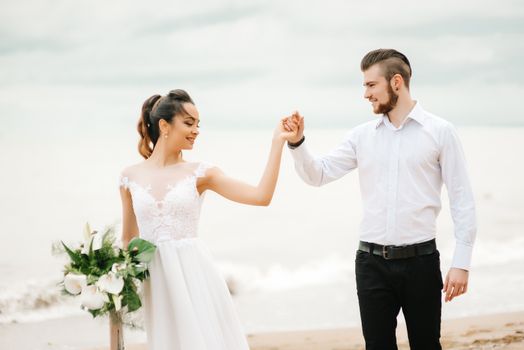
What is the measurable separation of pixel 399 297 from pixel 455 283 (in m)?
0.27

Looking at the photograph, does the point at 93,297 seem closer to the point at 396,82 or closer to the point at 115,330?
the point at 115,330

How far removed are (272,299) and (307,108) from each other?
603 inches

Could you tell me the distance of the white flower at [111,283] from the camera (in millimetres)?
3176

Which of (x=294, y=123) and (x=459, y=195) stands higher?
(x=294, y=123)

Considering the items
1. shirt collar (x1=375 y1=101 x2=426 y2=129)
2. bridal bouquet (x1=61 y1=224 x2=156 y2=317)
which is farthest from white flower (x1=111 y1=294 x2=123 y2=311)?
shirt collar (x1=375 y1=101 x2=426 y2=129)

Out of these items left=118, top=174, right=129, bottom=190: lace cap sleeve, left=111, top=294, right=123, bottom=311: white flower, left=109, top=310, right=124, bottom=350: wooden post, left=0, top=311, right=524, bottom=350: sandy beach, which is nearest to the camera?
left=111, top=294, right=123, bottom=311: white flower

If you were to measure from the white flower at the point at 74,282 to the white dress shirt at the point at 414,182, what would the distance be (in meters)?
1.32

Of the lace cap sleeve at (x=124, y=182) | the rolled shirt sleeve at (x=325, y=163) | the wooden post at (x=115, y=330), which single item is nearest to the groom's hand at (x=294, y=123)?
the rolled shirt sleeve at (x=325, y=163)

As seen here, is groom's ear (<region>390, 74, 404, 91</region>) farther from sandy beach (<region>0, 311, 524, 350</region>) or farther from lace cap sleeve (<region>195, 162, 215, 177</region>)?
sandy beach (<region>0, 311, 524, 350</region>)

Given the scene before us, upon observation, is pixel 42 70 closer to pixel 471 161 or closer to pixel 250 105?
pixel 250 105

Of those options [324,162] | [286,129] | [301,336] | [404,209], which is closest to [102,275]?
[286,129]

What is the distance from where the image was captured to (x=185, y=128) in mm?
3689

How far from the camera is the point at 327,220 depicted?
17141mm

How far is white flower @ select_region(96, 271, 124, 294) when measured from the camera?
125 inches
